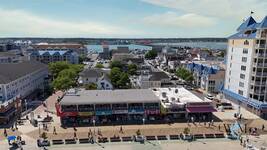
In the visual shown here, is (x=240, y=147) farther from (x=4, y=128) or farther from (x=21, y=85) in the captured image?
(x=21, y=85)

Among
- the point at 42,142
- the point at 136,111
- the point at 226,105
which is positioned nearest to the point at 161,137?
the point at 136,111

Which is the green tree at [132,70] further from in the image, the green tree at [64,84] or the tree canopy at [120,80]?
the green tree at [64,84]

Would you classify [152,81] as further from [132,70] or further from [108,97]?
[132,70]

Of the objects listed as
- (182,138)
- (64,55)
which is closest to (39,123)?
(182,138)

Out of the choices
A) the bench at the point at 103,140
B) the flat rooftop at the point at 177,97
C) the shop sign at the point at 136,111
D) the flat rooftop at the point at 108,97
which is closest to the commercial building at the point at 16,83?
the flat rooftop at the point at 108,97

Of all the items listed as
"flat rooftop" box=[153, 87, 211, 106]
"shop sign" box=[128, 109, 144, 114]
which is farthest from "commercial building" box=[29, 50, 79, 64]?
"shop sign" box=[128, 109, 144, 114]

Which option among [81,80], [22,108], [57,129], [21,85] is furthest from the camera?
[81,80]

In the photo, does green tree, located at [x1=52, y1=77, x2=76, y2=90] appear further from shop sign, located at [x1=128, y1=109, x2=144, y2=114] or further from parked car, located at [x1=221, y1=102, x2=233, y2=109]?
parked car, located at [x1=221, y1=102, x2=233, y2=109]
